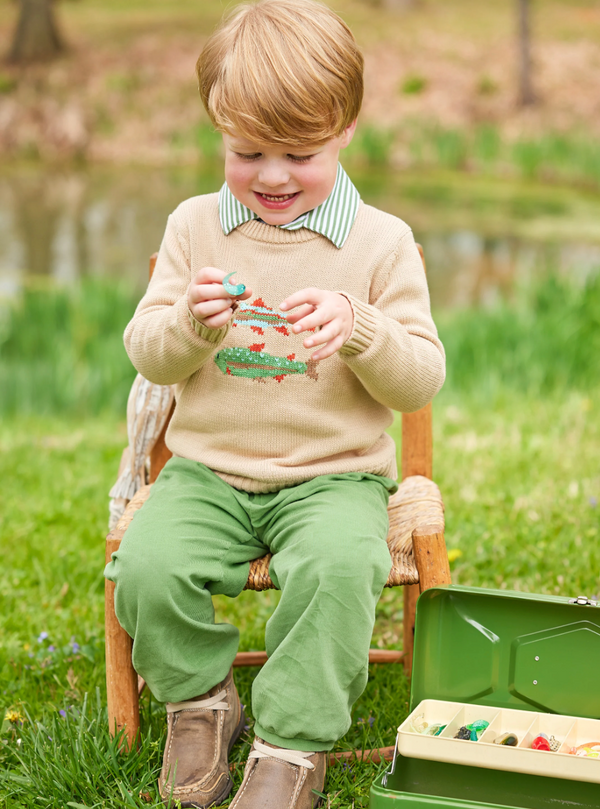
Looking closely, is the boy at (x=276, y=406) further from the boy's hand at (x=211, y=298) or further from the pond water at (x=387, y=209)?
the pond water at (x=387, y=209)

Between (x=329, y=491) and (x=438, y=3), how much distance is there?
498 cm

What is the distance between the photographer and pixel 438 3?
5.64 metres

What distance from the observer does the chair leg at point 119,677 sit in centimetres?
151

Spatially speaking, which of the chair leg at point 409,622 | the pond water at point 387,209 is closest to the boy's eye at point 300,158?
the chair leg at point 409,622

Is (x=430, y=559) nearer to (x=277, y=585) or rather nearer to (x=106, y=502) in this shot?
(x=277, y=585)

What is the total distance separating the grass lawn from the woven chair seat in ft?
1.18

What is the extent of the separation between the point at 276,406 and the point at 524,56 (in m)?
4.79

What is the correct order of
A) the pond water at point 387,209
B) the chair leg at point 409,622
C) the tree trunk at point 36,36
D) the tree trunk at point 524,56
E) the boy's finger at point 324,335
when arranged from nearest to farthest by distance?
the boy's finger at point 324,335 < the chair leg at point 409,622 < the pond water at point 387,209 < the tree trunk at point 524,56 < the tree trunk at point 36,36

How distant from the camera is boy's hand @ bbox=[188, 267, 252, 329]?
4.61 ft

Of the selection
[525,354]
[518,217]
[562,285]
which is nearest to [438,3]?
[518,217]

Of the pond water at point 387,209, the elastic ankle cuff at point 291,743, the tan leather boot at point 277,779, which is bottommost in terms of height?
the tan leather boot at point 277,779

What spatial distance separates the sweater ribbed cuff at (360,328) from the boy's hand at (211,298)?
17cm

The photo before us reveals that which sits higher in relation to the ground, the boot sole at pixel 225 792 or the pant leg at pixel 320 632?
the pant leg at pixel 320 632

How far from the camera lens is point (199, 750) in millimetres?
1486
